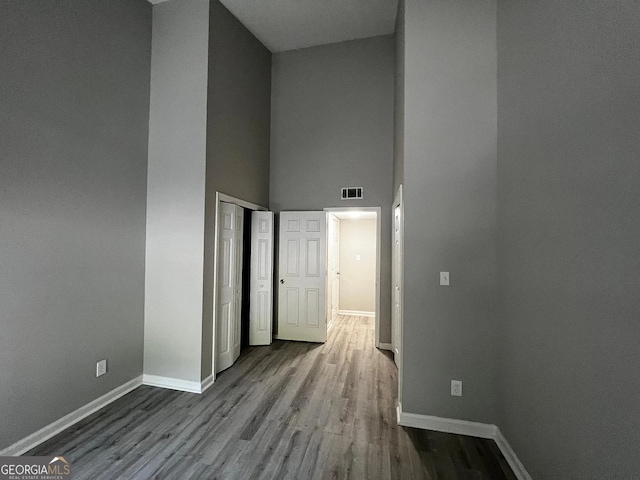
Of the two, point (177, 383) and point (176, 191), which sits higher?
point (176, 191)

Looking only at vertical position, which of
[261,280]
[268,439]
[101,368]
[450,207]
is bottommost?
[268,439]

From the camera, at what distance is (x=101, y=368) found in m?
2.62

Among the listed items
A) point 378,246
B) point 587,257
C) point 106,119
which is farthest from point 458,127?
point 106,119

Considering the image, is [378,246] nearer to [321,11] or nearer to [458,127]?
[458,127]

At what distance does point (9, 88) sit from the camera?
6.42 feet

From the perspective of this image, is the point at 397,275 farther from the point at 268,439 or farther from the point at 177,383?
the point at 177,383

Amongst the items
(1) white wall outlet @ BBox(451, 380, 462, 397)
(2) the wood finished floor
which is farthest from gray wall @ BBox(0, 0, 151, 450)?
(1) white wall outlet @ BBox(451, 380, 462, 397)

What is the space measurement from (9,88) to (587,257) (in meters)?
3.69

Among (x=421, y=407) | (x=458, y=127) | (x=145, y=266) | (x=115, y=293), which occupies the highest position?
(x=458, y=127)

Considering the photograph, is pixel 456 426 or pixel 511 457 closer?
pixel 511 457

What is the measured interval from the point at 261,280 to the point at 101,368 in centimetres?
216

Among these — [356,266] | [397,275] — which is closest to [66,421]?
[397,275]

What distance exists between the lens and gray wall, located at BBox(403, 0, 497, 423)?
227 centimetres

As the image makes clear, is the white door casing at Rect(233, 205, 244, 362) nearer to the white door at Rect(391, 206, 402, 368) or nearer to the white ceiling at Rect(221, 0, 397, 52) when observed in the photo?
the white door at Rect(391, 206, 402, 368)
